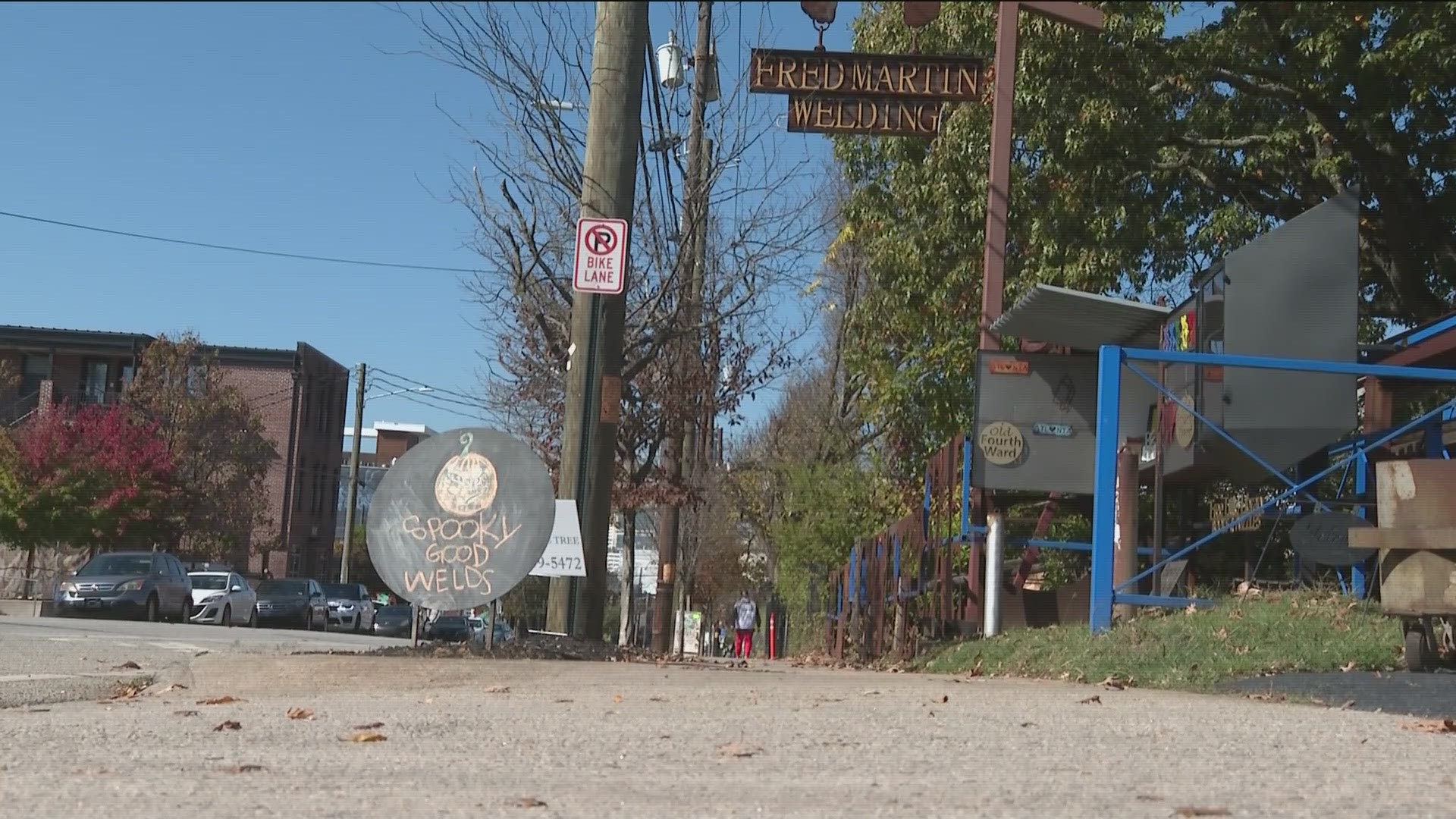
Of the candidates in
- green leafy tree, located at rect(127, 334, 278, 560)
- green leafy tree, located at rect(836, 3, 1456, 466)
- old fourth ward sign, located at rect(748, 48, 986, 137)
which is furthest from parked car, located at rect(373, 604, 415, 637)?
old fourth ward sign, located at rect(748, 48, 986, 137)

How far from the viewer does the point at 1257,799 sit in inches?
191

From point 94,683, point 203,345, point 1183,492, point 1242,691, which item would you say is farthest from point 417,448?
point 203,345

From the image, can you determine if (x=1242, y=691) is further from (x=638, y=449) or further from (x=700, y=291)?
(x=638, y=449)

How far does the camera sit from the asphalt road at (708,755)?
4.73 meters

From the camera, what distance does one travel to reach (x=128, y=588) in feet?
88.2

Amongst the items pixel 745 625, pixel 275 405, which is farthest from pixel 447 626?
pixel 275 405

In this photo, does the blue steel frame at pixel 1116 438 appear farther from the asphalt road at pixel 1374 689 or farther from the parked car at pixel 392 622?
the parked car at pixel 392 622

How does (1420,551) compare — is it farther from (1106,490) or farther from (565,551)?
(565,551)

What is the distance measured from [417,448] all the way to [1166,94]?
1118 cm

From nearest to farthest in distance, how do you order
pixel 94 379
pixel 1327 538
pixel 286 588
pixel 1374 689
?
pixel 1374 689, pixel 1327 538, pixel 286 588, pixel 94 379

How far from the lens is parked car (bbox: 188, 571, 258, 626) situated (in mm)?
30234

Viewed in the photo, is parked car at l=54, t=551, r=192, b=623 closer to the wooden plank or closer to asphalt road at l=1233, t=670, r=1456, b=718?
asphalt road at l=1233, t=670, r=1456, b=718

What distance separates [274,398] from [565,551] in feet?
157

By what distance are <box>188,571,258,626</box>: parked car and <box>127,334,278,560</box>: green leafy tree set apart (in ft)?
35.5
